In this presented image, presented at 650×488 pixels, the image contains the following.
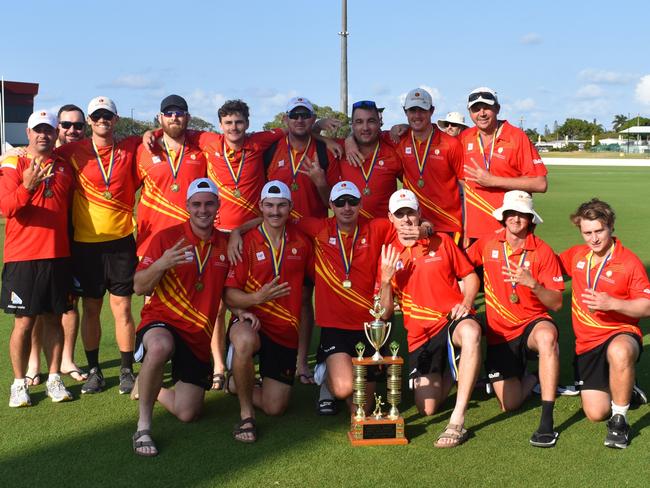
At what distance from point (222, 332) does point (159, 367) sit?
1568 millimetres

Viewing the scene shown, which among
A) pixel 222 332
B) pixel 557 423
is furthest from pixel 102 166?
pixel 557 423

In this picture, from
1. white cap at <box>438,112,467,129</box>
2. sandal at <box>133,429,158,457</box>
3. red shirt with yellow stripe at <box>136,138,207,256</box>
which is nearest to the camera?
sandal at <box>133,429,158,457</box>

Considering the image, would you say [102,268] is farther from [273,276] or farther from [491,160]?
[491,160]

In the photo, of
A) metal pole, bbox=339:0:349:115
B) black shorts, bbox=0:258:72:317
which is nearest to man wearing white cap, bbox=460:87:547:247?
black shorts, bbox=0:258:72:317

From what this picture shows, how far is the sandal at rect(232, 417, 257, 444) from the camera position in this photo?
16.9 ft

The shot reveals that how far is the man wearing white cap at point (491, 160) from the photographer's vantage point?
6.63 meters

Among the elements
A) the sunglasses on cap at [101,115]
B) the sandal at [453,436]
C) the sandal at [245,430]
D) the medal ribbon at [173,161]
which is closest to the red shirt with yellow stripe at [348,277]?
the sandal at [245,430]

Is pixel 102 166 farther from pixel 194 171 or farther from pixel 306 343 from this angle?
pixel 306 343

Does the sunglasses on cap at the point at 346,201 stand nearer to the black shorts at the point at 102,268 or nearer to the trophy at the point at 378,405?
the trophy at the point at 378,405

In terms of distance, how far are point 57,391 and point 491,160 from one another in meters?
4.17

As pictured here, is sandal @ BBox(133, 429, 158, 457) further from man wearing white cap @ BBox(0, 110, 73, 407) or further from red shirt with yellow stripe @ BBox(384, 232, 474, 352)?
red shirt with yellow stripe @ BBox(384, 232, 474, 352)

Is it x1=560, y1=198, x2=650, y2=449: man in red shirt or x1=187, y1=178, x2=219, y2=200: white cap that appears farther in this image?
x1=187, y1=178, x2=219, y2=200: white cap

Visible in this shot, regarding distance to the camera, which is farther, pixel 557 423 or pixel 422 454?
pixel 557 423

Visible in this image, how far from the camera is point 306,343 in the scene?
6832 mm
